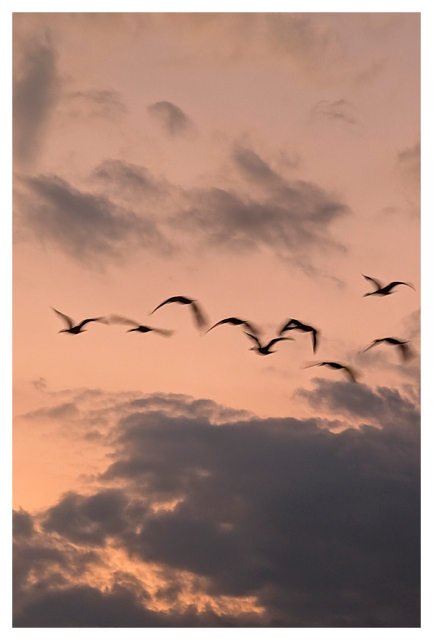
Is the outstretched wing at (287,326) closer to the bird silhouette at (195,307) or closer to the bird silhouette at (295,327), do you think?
the bird silhouette at (295,327)

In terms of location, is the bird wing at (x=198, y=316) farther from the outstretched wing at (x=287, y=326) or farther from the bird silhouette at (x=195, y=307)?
the outstretched wing at (x=287, y=326)

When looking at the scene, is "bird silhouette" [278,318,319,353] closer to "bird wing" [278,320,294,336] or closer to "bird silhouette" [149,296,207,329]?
"bird wing" [278,320,294,336]

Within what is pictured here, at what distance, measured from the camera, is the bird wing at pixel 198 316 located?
4666 centimetres

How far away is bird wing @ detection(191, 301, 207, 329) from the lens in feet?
153

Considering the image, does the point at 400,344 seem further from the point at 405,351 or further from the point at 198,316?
the point at 198,316

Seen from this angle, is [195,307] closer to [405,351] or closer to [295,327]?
[295,327]

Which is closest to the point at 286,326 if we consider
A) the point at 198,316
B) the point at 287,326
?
the point at 287,326

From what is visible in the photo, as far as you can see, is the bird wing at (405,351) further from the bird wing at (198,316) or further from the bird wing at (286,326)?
the bird wing at (198,316)

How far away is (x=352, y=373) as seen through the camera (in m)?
46.6

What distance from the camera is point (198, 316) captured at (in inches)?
1842

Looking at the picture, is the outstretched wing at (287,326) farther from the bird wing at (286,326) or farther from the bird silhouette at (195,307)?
the bird silhouette at (195,307)
